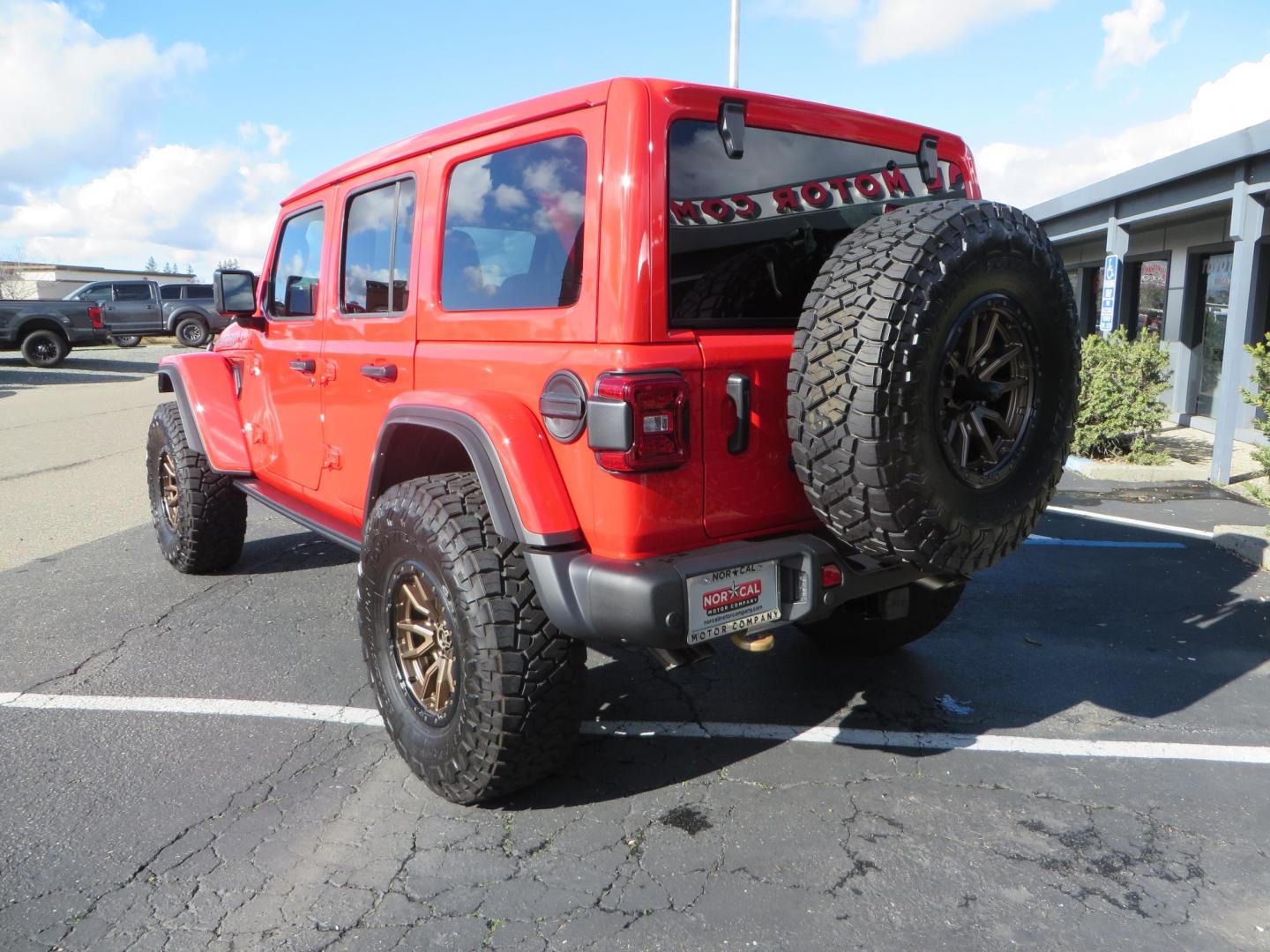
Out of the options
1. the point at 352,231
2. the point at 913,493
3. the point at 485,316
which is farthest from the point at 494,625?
the point at 352,231

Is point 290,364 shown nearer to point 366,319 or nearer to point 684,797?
point 366,319

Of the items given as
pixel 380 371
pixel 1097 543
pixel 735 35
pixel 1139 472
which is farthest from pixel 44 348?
pixel 1097 543

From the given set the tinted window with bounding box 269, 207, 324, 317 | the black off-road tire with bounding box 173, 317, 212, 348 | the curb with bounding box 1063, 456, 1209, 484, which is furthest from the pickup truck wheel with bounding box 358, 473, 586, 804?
the black off-road tire with bounding box 173, 317, 212, 348

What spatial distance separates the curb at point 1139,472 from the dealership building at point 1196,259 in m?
0.28

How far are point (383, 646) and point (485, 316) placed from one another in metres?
1.17

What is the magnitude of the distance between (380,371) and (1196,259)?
13233 mm

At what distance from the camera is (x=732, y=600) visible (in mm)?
2510

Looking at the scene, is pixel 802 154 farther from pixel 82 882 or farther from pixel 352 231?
pixel 82 882

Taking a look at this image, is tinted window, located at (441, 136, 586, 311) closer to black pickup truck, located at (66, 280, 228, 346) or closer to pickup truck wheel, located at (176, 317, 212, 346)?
pickup truck wheel, located at (176, 317, 212, 346)

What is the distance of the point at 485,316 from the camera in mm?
2912

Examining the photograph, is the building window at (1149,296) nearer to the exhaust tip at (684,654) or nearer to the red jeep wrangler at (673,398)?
the red jeep wrangler at (673,398)

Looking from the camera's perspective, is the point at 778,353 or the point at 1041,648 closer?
the point at 778,353

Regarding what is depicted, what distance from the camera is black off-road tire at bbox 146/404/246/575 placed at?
493cm

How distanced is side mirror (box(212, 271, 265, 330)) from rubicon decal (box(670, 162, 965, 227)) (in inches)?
110
